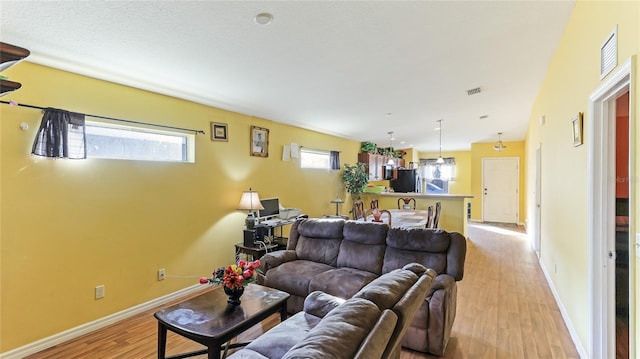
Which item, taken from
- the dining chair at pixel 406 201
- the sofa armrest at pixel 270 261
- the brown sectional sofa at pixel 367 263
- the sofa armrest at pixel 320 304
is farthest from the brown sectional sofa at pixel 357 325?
the dining chair at pixel 406 201

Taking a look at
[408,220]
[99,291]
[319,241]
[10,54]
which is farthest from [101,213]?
[408,220]

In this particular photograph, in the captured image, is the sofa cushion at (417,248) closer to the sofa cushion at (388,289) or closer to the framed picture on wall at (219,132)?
the sofa cushion at (388,289)

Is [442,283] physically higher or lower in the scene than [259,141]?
lower

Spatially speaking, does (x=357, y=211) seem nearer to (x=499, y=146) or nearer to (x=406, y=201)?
(x=406, y=201)

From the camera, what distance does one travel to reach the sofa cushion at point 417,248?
2635mm

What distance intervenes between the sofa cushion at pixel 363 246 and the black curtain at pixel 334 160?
3.26 metres

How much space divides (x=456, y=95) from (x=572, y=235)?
2.58 m

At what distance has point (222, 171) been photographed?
3.95m

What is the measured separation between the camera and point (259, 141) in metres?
4.50

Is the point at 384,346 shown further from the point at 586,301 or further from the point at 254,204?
the point at 254,204

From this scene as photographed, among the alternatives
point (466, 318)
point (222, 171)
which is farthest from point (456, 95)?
point (222, 171)

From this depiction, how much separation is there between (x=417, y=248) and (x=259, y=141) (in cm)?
284

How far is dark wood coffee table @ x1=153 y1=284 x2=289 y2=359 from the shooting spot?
5.68ft

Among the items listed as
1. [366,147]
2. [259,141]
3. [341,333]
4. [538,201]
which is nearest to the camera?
[341,333]
